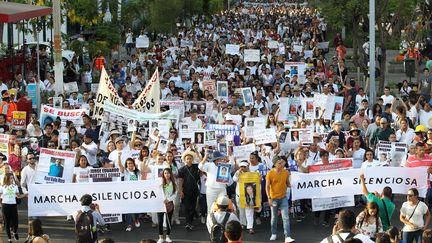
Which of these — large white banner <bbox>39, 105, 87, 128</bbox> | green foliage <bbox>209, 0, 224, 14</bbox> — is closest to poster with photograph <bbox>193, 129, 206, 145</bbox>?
large white banner <bbox>39, 105, 87, 128</bbox>

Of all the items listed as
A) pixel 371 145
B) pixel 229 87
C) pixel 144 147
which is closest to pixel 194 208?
pixel 144 147

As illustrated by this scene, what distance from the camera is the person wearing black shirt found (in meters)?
17.7

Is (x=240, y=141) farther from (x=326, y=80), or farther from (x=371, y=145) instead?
(x=326, y=80)

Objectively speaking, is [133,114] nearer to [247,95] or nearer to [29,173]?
[29,173]

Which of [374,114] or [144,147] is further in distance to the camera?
[374,114]

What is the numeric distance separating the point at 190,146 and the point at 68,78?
15848 mm

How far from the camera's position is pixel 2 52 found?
116 ft

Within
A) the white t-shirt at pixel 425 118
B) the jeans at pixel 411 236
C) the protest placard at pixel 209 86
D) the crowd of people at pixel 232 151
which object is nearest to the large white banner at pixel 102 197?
the crowd of people at pixel 232 151

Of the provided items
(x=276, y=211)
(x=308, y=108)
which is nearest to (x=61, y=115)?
(x=308, y=108)

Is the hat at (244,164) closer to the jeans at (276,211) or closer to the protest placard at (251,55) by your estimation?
the jeans at (276,211)

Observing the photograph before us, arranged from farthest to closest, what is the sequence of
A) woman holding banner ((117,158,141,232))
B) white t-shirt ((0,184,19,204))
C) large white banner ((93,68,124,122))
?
large white banner ((93,68,124,122)), woman holding banner ((117,158,141,232)), white t-shirt ((0,184,19,204))

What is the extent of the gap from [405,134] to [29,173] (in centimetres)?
699

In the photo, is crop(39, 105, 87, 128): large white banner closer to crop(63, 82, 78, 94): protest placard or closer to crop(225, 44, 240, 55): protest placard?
crop(63, 82, 78, 94): protest placard

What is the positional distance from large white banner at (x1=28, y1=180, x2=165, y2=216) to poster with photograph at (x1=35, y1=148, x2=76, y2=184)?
2.07 ft
